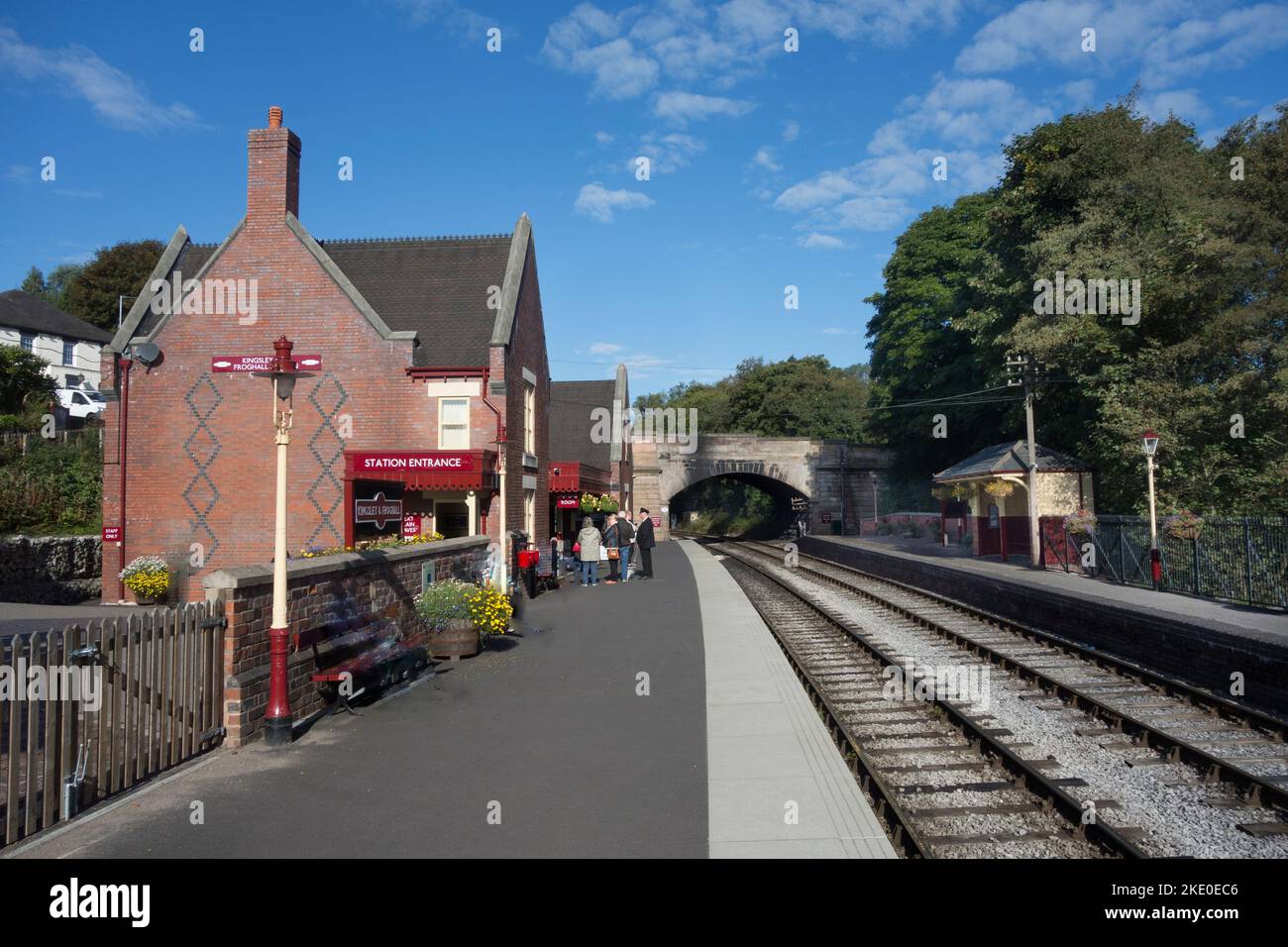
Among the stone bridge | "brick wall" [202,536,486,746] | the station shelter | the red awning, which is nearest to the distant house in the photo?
the stone bridge

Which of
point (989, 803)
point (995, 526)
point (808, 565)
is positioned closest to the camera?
point (989, 803)

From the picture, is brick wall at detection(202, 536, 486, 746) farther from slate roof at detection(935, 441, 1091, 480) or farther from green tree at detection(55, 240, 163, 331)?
green tree at detection(55, 240, 163, 331)

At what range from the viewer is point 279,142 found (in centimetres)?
2103

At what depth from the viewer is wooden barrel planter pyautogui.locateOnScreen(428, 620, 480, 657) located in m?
11.9

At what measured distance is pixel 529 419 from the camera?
23.8 meters

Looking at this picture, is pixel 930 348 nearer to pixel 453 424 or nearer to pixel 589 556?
pixel 589 556

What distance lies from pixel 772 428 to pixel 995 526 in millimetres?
46446

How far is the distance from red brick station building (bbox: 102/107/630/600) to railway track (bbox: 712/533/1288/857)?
35.8 feet

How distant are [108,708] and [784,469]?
52.6 m

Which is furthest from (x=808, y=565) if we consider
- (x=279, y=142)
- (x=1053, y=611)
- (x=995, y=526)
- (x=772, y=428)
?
(x=772, y=428)

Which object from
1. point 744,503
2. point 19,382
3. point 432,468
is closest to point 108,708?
point 432,468

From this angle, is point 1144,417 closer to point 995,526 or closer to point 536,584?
point 995,526

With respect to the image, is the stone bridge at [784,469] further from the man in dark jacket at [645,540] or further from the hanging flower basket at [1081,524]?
the hanging flower basket at [1081,524]
